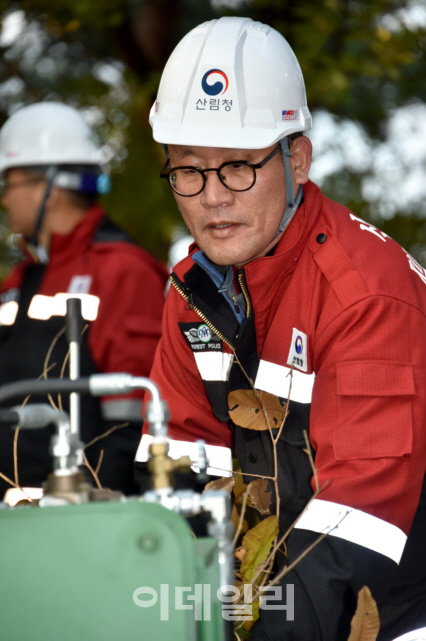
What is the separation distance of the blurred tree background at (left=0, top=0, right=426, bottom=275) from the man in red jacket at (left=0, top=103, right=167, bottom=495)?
1098 mm

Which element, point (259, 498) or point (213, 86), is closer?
point (259, 498)

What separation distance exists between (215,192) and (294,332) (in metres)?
0.44

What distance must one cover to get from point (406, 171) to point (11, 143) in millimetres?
4408

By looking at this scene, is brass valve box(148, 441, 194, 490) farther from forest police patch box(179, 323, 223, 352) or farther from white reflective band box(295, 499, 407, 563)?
forest police patch box(179, 323, 223, 352)

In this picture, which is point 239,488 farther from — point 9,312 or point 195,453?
point 9,312

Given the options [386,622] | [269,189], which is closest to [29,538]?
[386,622]

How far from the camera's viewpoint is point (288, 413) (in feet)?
7.35

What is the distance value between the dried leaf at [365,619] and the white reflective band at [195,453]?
696mm

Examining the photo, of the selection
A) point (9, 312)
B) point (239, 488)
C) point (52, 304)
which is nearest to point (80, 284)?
point (52, 304)

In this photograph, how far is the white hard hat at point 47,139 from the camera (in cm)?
431

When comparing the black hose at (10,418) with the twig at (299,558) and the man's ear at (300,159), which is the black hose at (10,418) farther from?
the man's ear at (300,159)

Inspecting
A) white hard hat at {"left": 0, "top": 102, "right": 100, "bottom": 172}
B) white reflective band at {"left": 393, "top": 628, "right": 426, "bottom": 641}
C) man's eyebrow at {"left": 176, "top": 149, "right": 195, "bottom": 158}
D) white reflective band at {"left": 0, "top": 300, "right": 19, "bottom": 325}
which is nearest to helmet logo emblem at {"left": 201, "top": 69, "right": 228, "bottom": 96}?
A: man's eyebrow at {"left": 176, "top": 149, "right": 195, "bottom": 158}

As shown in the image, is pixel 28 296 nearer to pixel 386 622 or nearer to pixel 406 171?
pixel 386 622

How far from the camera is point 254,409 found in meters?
2.21
